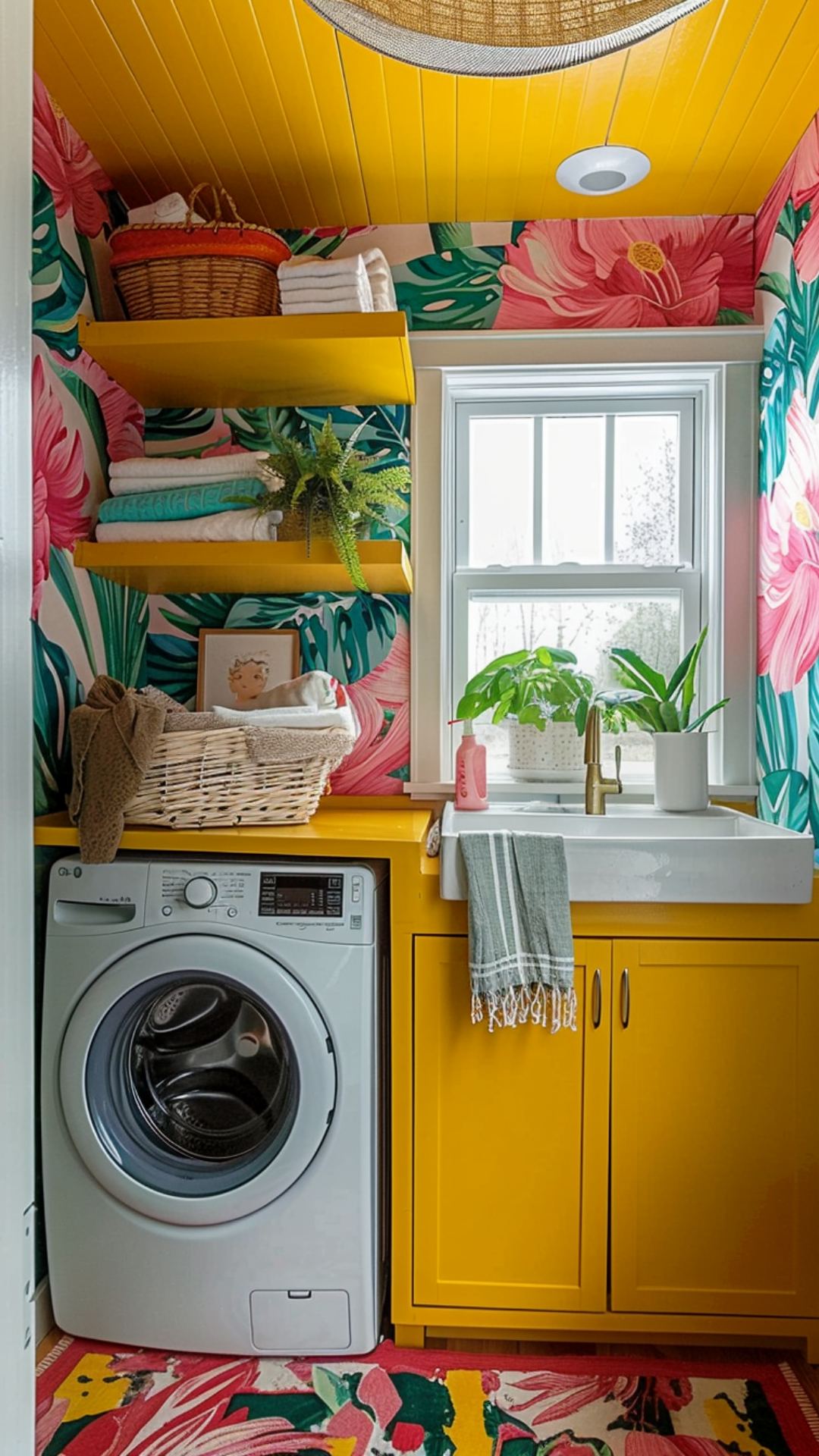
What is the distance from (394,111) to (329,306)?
1.33ft

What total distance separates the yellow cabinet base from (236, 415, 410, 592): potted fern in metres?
1.56

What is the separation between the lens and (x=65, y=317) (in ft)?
7.50

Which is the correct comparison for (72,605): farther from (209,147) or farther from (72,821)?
(209,147)

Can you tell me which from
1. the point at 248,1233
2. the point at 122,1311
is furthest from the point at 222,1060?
the point at 122,1311

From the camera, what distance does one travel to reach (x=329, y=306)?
2.26 m

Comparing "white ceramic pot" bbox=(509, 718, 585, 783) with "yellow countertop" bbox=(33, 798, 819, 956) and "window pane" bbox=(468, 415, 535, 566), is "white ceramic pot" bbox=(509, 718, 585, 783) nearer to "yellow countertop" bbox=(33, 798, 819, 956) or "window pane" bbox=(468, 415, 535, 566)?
"window pane" bbox=(468, 415, 535, 566)

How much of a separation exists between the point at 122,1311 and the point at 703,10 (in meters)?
2.70

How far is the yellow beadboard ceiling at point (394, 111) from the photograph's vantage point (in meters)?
1.90

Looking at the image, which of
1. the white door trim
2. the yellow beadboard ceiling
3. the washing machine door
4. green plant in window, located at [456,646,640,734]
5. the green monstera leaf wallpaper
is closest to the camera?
the white door trim

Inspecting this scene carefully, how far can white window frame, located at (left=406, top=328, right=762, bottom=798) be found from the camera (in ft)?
8.80

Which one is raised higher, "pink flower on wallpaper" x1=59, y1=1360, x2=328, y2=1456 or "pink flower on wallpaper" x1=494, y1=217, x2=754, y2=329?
"pink flower on wallpaper" x1=494, y1=217, x2=754, y2=329

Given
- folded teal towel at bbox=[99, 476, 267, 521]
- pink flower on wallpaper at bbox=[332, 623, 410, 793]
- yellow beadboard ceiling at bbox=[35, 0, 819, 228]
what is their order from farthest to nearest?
pink flower on wallpaper at bbox=[332, 623, 410, 793]
folded teal towel at bbox=[99, 476, 267, 521]
yellow beadboard ceiling at bbox=[35, 0, 819, 228]

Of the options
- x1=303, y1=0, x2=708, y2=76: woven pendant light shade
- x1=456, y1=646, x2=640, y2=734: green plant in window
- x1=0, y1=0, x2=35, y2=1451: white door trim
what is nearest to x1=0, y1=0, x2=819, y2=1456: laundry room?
x1=456, y1=646, x2=640, y2=734: green plant in window

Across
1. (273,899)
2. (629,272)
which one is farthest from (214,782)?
(629,272)
